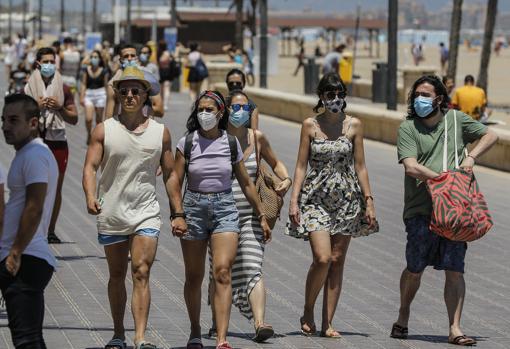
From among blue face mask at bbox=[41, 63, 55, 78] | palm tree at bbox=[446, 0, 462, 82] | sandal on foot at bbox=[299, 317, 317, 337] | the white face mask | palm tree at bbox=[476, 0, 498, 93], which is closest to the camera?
the white face mask

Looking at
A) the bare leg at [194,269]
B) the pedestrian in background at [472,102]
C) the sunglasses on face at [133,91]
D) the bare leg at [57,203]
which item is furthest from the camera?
the pedestrian in background at [472,102]

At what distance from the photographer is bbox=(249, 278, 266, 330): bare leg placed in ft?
28.9

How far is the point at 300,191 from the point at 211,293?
0.88 m

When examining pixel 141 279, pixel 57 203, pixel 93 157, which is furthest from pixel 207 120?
pixel 57 203

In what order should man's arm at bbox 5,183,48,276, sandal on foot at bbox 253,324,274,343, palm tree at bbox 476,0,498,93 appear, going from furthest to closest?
palm tree at bbox 476,0,498,93
sandal on foot at bbox 253,324,274,343
man's arm at bbox 5,183,48,276

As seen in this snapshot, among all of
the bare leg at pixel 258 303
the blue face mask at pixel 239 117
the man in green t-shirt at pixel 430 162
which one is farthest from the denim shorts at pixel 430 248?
the blue face mask at pixel 239 117

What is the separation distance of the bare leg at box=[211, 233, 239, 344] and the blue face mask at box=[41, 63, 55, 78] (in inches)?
160

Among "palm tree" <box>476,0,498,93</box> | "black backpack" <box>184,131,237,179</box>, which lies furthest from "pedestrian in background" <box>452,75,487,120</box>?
"black backpack" <box>184,131,237,179</box>

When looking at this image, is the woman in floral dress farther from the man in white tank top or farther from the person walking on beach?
the man in white tank top

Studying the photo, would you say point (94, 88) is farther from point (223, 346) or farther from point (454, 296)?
point (223, 346)

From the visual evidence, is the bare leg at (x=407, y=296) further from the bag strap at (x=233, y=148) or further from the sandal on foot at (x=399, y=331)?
the bag strap at (x=233, y=148)

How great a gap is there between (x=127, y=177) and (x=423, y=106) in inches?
74.7

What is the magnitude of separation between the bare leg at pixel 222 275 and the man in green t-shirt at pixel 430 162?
1.22m

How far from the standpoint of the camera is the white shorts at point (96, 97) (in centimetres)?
2252
